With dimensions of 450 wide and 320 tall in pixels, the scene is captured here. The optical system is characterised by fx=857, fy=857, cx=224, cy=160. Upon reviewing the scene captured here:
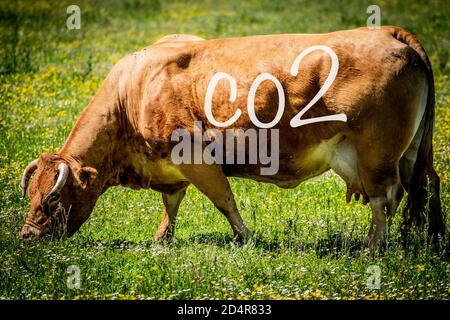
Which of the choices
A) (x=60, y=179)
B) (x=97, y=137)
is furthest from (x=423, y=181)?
(x=60, y=179)

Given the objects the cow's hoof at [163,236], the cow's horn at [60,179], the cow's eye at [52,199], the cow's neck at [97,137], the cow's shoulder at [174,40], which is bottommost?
the cow's hoof at [163,236]

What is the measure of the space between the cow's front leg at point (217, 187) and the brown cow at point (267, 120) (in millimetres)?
11

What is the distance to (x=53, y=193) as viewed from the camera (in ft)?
29.7

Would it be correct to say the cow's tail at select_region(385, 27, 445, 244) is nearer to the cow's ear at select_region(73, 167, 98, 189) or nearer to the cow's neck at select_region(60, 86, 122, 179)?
the cow's neck at select_region(60, 86, 122, 179)

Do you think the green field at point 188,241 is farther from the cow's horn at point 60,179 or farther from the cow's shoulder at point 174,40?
the cow's shoulder at point 174,40

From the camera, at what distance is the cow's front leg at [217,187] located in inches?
364

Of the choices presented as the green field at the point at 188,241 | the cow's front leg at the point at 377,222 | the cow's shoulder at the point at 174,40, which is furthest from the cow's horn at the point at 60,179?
the cow's front leg at the point at 377,222

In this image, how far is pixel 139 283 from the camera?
26.7 ft

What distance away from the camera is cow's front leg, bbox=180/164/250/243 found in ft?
30.3

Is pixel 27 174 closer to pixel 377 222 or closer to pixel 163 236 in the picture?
pixel 163 236

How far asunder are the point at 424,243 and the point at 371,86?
1.68 m

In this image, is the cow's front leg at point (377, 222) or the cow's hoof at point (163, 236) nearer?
the cow's front leg at point (377, 222)

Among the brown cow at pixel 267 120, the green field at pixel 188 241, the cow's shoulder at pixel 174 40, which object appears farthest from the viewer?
the cow's shoulder at pixel 174 40

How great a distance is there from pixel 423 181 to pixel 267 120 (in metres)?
1.80
